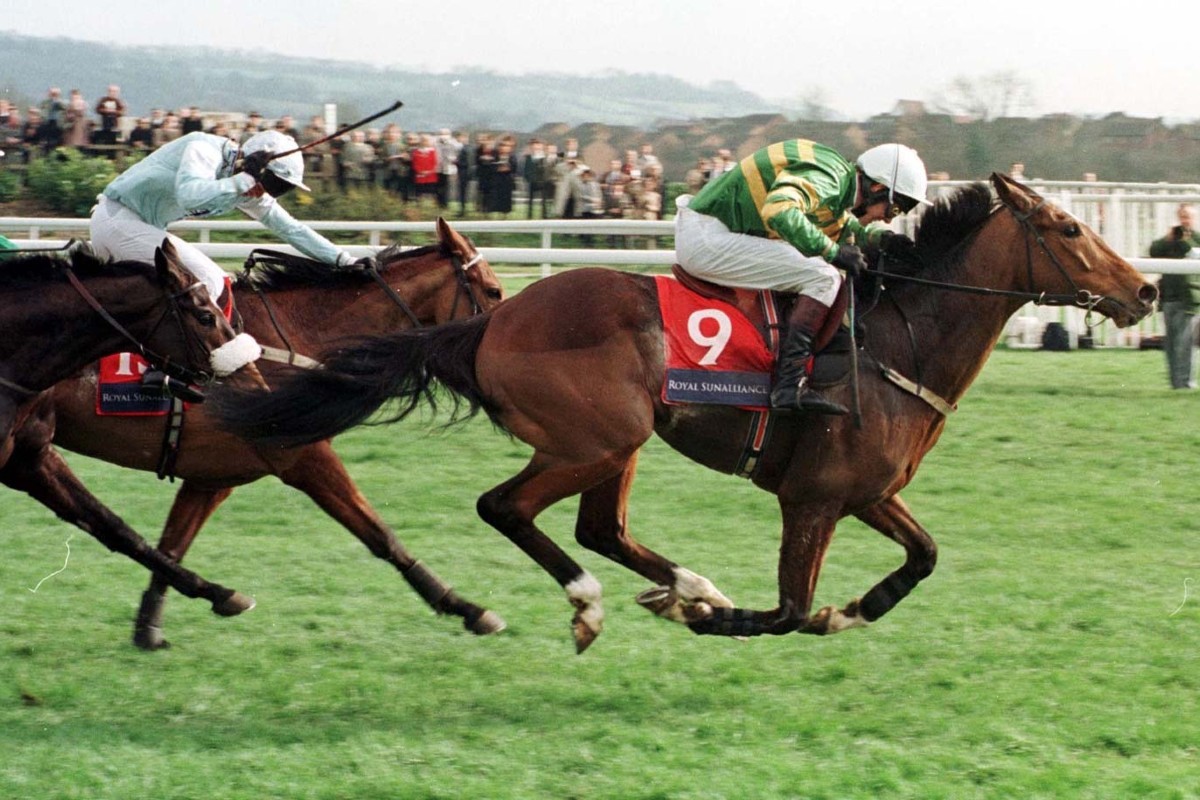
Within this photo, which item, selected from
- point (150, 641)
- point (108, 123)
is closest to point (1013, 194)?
point (150, 641)

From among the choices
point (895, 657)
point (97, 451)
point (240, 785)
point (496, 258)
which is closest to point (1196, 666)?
point (895, 657)

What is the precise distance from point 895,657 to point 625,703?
1011 millimetres

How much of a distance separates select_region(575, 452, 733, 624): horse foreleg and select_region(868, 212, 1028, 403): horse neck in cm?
95

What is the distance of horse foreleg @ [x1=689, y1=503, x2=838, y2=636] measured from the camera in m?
5.08

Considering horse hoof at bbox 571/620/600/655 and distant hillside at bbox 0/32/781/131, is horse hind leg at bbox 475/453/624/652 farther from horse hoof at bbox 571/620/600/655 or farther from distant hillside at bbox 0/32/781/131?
distant hillside at bbox 0/32/781/131

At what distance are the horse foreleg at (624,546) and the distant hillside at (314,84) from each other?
105ft

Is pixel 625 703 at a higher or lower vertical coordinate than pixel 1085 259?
lower

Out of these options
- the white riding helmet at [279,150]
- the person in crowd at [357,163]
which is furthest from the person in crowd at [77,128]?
the white riding helmet at [279,150]

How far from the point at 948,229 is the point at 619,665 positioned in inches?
72.7

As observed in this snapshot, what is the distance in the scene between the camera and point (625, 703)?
4820mm

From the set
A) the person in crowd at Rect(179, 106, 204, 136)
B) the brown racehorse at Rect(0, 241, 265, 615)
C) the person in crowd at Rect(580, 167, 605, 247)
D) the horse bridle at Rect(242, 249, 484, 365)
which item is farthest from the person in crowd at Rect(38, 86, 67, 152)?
the brown racehorse at Rect(0, 241, 265, 615)

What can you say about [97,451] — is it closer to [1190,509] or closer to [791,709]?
[791,709]

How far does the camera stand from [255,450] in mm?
5512

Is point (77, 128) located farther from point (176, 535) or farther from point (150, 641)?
point (150, 641)
